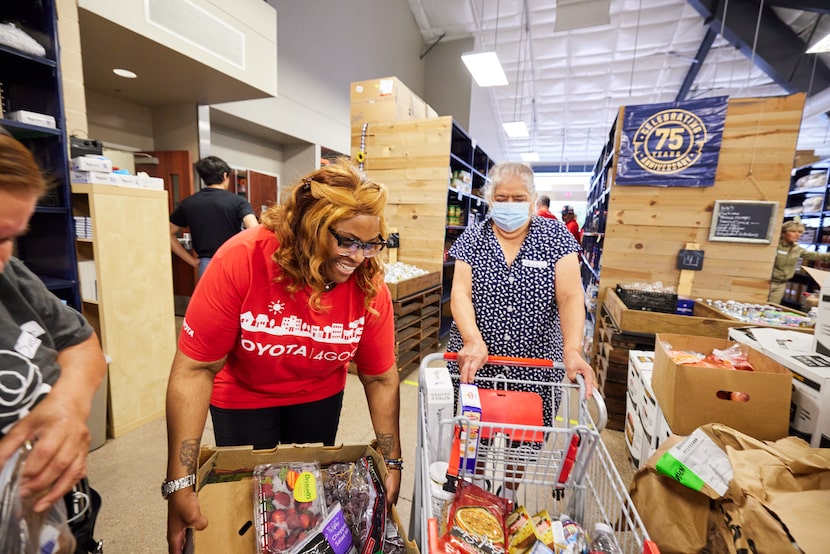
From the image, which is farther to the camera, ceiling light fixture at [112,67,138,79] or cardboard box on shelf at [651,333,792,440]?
ceiling light fixture at [112,67,138,79]

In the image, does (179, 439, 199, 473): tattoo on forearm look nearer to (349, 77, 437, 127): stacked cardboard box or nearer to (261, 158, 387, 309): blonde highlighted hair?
(261, 158, 387, 309): blonde highlighted hair

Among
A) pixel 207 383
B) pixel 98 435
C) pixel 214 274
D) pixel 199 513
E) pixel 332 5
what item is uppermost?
pixel 332 5

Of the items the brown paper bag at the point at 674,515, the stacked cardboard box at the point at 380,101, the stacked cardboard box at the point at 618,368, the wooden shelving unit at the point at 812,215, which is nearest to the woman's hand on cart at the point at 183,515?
the brown paper bag at the point at 674,515

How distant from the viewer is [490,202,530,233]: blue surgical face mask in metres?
1.67

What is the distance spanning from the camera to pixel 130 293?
249cm

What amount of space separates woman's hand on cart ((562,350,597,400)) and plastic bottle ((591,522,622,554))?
35 cm

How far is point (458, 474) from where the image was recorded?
0.98 meters

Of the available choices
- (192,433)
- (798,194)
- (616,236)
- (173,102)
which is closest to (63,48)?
(173,102)

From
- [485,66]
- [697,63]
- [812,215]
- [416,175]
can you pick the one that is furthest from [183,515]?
[697,63]

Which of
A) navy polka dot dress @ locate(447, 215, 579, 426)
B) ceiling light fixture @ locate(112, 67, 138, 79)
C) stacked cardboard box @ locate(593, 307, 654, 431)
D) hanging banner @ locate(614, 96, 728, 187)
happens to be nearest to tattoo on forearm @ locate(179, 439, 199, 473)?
navy polka dot dress @ locate(447, 215, 579, 426)

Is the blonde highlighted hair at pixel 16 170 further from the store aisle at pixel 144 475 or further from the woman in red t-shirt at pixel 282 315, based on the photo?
the store aisle at pixel 144 475

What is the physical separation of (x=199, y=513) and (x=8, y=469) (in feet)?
1.76

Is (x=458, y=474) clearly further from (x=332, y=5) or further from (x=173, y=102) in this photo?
(x=332, y=5)

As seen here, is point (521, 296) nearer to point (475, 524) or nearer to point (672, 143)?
point (475, 524)
